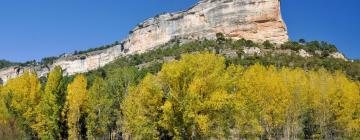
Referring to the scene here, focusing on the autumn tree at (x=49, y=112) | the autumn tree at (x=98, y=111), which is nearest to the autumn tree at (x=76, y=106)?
the autumn tree at (x=98, y=111)

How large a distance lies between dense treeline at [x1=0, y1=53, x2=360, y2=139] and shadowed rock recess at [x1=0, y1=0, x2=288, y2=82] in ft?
205

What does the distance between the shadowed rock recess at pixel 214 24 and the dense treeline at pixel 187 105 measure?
62429 mm

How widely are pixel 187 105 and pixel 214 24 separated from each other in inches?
3579

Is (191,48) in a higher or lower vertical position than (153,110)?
higher

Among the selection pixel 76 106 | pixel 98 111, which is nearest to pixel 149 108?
pixel 76 106

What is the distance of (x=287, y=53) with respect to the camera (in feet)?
292

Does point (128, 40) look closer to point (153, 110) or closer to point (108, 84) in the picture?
point (108, 84)

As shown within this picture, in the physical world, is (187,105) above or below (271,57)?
below

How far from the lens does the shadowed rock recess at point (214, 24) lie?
110 meters

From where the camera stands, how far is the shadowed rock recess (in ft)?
362

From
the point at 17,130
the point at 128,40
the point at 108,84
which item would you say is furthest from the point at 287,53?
the point at 128,40

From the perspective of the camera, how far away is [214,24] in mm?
118125

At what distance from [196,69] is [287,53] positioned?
6242 cm

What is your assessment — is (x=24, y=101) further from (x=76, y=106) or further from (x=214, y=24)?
(x=214, y=24)
